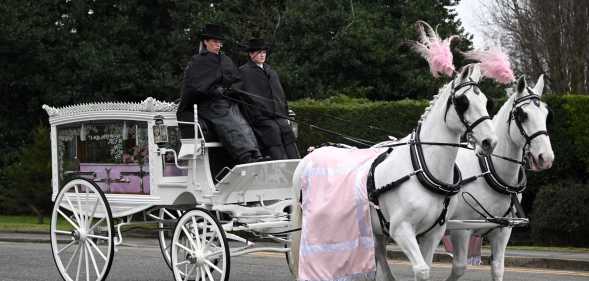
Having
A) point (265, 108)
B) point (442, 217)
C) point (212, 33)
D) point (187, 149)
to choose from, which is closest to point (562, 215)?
point (265, 108)

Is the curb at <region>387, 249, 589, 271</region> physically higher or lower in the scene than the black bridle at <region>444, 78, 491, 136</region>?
lower

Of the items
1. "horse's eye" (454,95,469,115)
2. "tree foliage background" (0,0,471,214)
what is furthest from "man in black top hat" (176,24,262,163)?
"tree foliage background" (0,0,471,214)

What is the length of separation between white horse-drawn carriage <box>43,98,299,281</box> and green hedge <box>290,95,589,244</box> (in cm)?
606

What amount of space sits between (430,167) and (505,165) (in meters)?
1.20

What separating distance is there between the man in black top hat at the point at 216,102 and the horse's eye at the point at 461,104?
2801mm

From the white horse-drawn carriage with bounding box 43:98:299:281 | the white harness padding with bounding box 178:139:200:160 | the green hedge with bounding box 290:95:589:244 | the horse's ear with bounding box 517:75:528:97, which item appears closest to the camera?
the horse's ear with bounding box 517:75:528:97

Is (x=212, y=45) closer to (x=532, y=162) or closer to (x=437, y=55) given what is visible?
(x=437, y=55)

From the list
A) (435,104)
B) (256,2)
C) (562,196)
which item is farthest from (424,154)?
(256,2)

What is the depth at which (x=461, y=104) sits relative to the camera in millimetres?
7473

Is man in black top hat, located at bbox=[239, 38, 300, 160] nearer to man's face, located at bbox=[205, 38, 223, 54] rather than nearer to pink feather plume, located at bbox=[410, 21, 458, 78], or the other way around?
man's face, located at bbox=[205, 38, 223, 54]

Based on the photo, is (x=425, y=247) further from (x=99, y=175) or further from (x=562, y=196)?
(x=562, y=196)

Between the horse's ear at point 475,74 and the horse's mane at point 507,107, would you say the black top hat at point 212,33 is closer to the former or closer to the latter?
the horse's mane at point 507,107

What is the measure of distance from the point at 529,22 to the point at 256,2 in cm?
1051

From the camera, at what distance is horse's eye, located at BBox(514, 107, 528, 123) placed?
8273 mm
